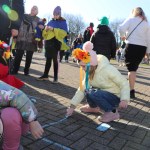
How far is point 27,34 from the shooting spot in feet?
24.9

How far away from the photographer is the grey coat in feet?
24.7

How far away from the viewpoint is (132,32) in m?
6.51

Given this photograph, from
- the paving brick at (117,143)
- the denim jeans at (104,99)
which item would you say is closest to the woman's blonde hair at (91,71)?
the denim jeans at (104,99)

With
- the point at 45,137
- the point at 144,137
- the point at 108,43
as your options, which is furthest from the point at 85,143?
the point at 108,43

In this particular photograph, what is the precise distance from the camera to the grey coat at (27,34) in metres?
7.52

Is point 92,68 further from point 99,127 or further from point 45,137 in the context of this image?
point 45,137

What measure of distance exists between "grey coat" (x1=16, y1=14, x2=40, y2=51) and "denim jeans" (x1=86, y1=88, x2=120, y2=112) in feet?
12.2

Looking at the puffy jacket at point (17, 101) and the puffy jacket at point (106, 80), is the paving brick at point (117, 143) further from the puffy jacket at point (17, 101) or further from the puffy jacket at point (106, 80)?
the puffy jacket at point (17, 101)

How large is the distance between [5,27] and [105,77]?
1894 mm

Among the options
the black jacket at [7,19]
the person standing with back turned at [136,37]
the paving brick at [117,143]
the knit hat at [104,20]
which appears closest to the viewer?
the paving brick at [117,143]

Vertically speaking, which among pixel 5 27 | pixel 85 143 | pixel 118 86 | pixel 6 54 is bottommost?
pixel 85 143

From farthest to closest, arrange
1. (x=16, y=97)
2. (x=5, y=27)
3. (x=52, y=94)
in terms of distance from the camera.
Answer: (x=52, y=94)
(x=5, y=27)
(x=16, y=97)

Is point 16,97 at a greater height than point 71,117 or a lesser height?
greater

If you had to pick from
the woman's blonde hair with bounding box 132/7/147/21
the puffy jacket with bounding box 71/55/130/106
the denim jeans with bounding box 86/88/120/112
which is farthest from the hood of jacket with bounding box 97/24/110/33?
the denim jeans with bounding box 86/88/120/112
